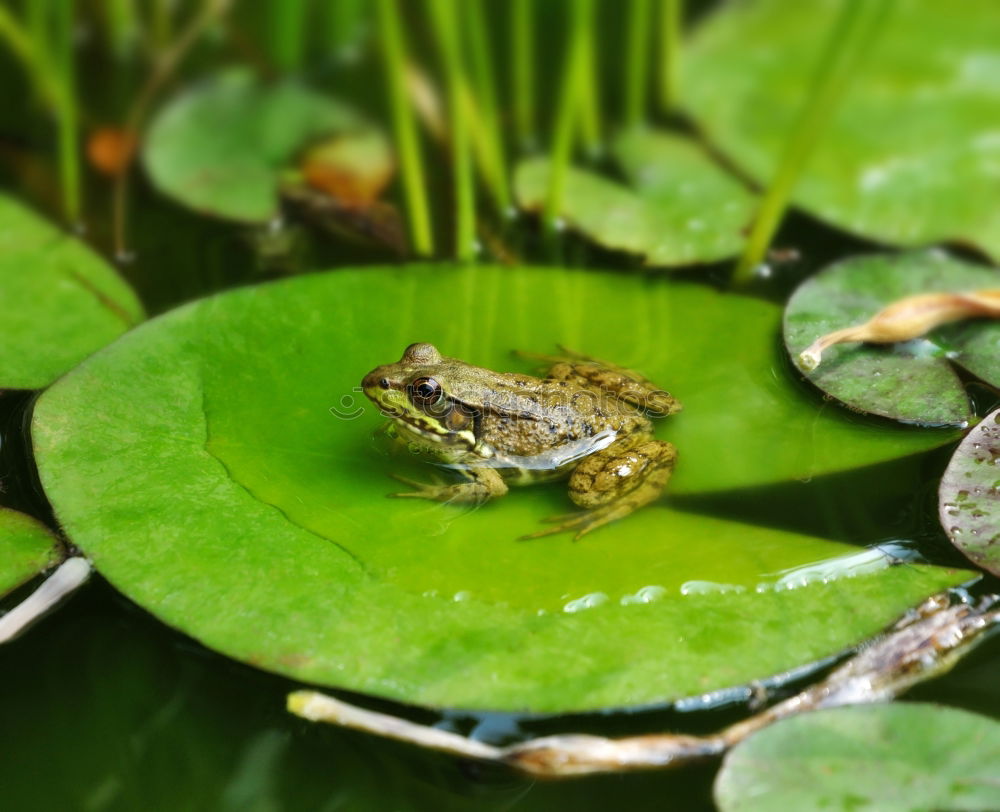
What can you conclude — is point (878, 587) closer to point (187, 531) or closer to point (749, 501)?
point (749, 501)

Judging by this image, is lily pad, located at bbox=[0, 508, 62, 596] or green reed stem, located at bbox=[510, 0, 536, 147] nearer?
lily pad, located at bbox=[0, 508, 62, 596]

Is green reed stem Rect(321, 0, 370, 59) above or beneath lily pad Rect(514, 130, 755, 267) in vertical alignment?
above

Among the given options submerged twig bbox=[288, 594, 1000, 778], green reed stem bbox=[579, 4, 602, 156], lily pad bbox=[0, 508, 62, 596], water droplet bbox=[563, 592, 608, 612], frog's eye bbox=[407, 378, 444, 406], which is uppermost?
green reed stem bbox=[579, 4, 602, 156]

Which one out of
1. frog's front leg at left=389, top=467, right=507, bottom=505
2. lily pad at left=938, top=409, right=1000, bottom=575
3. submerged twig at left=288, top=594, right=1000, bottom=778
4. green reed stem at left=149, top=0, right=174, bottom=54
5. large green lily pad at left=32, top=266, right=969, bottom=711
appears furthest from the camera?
green reed stem at left=149, top=0, right=174, bottom=54

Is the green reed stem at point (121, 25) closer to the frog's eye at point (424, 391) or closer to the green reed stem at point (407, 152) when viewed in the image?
the green reed stem at point (407, 152)

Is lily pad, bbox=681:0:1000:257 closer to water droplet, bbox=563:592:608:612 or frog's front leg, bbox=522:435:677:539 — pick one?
frog's front leg, bbox=522:435:677:539

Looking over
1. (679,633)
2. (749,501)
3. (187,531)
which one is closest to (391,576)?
(187,531)

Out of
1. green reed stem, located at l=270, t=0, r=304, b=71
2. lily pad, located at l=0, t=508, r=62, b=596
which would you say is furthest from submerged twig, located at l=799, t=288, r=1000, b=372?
green reed stem, located at l=270, t=0, r=304, b=71
